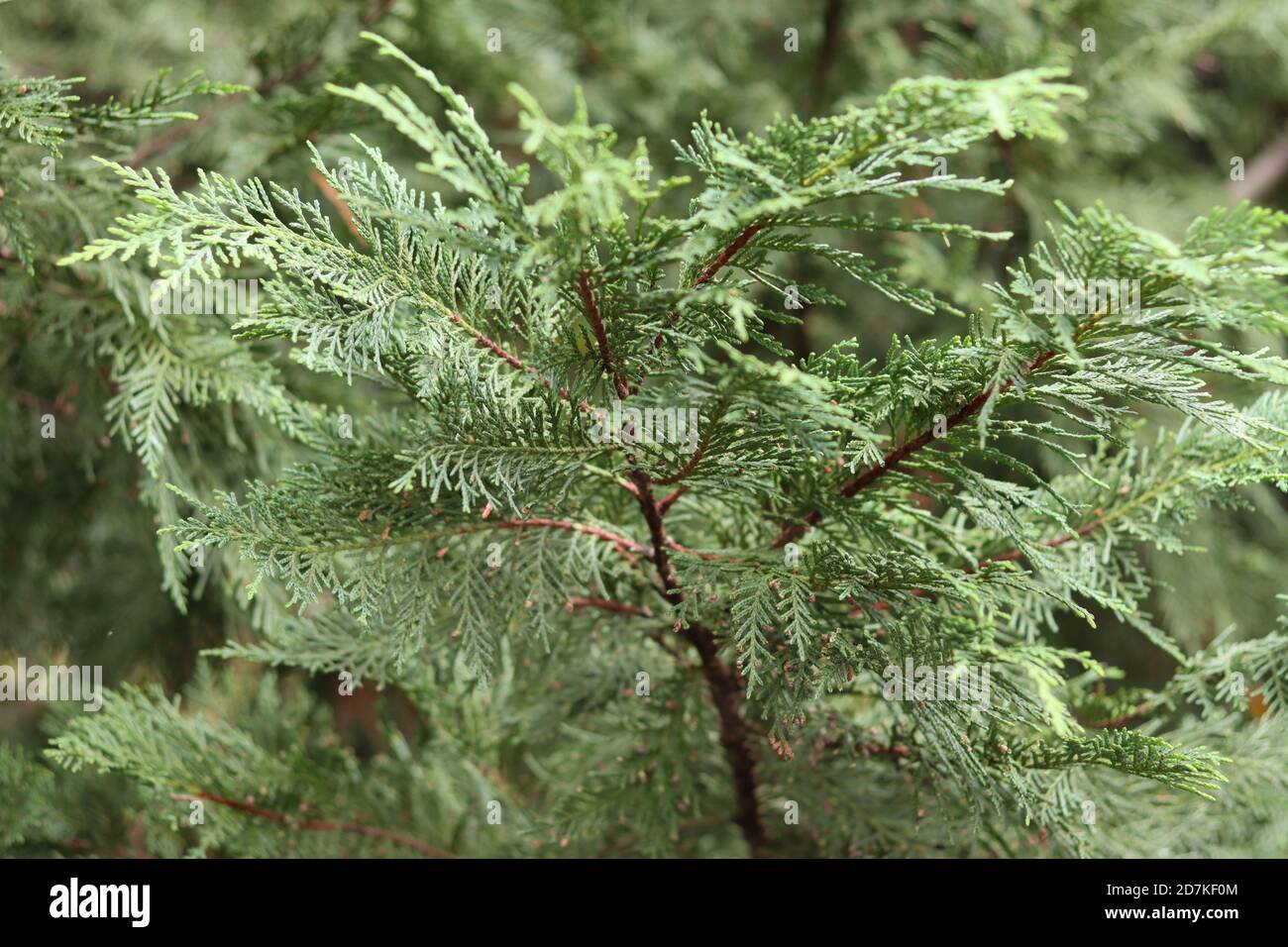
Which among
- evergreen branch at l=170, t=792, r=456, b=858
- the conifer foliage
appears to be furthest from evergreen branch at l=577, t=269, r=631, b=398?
evergreen branch at l=170, t=792, r=456, b=858

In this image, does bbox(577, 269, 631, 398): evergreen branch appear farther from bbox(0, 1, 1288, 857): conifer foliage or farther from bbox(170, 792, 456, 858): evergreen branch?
bbox(170, 792, 456, 858): evergreen branch

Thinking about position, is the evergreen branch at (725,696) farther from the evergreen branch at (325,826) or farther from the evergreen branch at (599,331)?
the evergreen branch at (325,826)

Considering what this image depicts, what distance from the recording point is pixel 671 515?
1.41 meters

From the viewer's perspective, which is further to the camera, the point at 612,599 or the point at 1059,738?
the point at 612,599

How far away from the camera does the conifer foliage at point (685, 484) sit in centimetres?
93

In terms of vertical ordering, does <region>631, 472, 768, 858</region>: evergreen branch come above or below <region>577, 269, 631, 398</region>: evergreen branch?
below

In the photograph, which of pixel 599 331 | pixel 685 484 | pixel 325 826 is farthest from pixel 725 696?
pixel 325 826

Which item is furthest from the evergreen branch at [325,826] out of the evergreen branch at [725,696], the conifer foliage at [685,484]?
the evergreen branch at [725,696]

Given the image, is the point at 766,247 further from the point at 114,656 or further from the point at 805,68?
the point at 114,656

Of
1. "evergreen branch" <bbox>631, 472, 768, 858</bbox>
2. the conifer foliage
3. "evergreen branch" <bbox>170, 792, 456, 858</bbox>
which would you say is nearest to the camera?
the conifer foliage

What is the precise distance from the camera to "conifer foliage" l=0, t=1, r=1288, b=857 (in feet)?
3.06

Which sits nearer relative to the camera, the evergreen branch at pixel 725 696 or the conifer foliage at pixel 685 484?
the conifer foliage at pixel 685 484

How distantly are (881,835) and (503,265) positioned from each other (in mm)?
950
